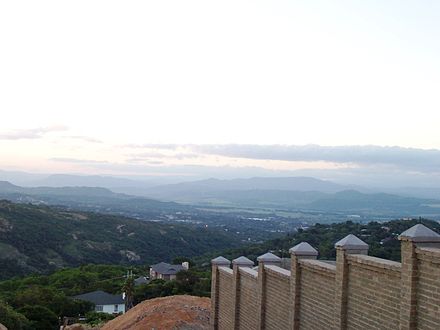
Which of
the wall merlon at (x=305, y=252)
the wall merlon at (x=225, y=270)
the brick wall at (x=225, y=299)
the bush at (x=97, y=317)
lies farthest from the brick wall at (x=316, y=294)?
the bush at (x=97, y=317)

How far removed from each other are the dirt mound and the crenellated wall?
7084mm

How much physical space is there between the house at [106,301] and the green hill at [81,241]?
32793 millimetres

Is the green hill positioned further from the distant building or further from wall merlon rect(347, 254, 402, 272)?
wall merlon rect(347, 254, 402, 272)

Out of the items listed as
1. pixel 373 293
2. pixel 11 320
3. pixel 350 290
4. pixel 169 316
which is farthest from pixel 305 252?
pixel 11 320

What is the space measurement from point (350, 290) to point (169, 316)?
15.0 m

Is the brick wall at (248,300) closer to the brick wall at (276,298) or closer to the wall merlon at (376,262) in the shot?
the brick wall at (276,298)

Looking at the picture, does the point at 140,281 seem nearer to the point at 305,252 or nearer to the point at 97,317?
the point at 97,317

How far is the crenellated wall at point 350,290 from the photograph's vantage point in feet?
23.5

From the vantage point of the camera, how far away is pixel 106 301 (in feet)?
162

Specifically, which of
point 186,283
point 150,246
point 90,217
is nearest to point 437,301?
point 186,283

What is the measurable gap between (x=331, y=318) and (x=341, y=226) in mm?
50128

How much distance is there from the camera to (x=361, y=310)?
8789mm

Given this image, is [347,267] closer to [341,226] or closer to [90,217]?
[341,226]

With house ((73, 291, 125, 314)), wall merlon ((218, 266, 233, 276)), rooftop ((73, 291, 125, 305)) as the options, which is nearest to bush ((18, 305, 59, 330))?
house ((73, 291, 125, 314))
